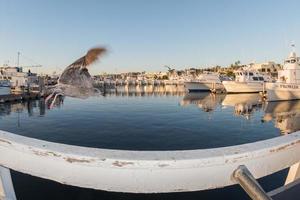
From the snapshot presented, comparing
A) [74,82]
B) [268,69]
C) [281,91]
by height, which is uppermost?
[268,69]

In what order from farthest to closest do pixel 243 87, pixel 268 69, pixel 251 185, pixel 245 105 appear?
pixel 268 69 → pixel 243 87 → pixel 245 105 → pixel 251 185

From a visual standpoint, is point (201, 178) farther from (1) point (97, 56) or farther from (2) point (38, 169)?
(1) point (97, 56)

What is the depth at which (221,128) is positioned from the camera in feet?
46.7

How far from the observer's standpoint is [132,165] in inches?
57.7

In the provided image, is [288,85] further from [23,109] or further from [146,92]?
[23,109]

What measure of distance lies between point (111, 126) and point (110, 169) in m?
13.3

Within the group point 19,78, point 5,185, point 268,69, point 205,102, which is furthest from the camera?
point 268,69

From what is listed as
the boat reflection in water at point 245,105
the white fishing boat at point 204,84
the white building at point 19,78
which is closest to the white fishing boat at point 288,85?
the boat reflection in water at point 245,105

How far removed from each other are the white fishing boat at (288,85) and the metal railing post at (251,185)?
1255 inches

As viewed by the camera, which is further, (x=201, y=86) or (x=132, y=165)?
(x=201, y=86)

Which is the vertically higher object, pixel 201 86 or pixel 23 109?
pixel 201 86

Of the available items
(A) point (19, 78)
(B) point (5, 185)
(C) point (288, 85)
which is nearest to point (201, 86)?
(C) point (288, 85)

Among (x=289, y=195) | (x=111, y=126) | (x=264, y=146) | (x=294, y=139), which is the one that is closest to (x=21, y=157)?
(x=264, y=146)

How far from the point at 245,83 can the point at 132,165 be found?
42109 millimetres
